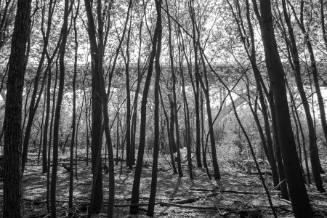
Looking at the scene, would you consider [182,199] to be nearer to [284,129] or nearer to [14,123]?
[284,129]

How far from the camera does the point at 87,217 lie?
4543 mm

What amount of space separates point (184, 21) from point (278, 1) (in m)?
3.82

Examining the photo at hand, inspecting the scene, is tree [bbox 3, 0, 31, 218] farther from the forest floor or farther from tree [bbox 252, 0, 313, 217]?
tree [bbox 252, 0, 313, 217]

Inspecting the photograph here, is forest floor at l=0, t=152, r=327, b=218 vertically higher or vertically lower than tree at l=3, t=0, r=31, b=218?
lower

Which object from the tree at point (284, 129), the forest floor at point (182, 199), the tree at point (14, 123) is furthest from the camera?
the forest floor at point (182, 199)

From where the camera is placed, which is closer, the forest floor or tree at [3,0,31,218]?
tree at [3,0,31,218]

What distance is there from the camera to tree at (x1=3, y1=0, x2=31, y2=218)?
3.35 meters

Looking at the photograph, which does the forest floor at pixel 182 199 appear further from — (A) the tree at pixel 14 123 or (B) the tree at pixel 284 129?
(A) the tree at pixel 14 123

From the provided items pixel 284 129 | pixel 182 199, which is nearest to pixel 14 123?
pixel 284 129

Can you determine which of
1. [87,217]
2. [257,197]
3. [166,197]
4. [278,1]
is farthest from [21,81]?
[278,1]

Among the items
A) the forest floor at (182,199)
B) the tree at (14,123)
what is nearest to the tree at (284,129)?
the forest floor at (182,199)

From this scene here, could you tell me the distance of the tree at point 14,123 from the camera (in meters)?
3.35

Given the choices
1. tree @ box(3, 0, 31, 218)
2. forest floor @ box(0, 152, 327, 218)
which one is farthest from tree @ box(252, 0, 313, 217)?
tree @ box(3, 0, 31, 218)

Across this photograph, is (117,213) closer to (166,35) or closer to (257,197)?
(257,197)
